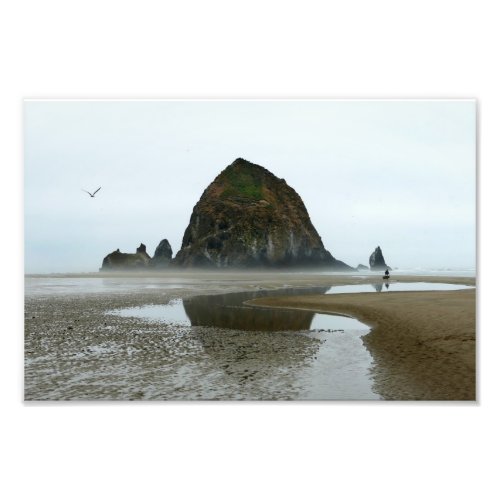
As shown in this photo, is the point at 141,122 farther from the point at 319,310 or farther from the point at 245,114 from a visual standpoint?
the point at 319,310

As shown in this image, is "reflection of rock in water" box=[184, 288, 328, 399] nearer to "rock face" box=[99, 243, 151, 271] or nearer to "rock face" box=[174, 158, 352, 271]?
"rock face" box=[99, 243, 151, 271]

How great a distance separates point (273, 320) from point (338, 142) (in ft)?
29.8

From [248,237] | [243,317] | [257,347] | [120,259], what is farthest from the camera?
[248,237]

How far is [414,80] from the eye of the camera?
12.4 meters

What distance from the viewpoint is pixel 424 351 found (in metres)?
13.0

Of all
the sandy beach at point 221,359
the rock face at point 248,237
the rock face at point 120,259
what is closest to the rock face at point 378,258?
the sandy beach at point 221,359

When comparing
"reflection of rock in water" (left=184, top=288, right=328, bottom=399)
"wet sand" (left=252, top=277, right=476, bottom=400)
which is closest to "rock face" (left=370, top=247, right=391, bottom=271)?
"wet sand" (left=252, top=277, right=476, bottom=400)

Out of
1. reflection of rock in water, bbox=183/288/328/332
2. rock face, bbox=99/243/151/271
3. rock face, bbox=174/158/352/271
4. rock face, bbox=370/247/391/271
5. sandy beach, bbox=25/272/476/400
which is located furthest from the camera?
rock face, bbox=174/158/352/271

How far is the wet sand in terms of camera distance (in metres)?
10.6

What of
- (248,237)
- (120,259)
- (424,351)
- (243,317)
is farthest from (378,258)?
(248,237)

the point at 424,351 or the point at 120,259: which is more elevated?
the point at 120,259

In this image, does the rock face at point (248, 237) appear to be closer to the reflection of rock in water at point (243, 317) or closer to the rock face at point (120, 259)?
the rock face at point (120, 259)

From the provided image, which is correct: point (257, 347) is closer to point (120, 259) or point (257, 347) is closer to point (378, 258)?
point (378, 258)
